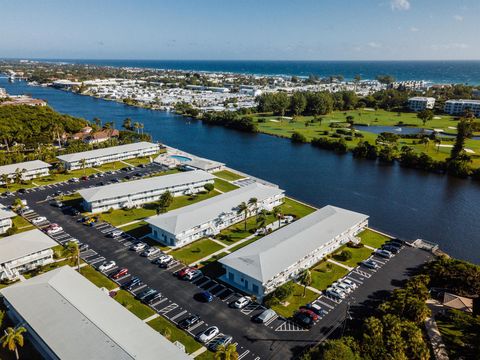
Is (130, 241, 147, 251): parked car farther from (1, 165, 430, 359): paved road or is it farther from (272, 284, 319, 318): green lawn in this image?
(272, 284, 319, 318): green lawn

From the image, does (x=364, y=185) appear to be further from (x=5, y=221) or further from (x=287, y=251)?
(x=5, y=221)

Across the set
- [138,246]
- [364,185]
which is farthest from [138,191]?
[364,185]

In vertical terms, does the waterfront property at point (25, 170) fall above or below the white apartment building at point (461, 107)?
below

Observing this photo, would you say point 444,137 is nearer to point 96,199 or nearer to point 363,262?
point 363,262

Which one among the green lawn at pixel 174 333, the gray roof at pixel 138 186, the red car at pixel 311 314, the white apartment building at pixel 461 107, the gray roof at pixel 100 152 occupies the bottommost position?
the green lawn at pixel 174 333

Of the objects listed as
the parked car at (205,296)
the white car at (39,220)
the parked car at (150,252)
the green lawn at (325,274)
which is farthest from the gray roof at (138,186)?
the green lawn at (325,274)

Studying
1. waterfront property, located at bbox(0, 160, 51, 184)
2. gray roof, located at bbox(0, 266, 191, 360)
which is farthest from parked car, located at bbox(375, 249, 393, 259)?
waterfront property, located at bbox(0, 160, 51, 184)

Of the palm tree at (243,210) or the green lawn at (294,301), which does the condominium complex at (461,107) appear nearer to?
the palm tree at (243,210)
